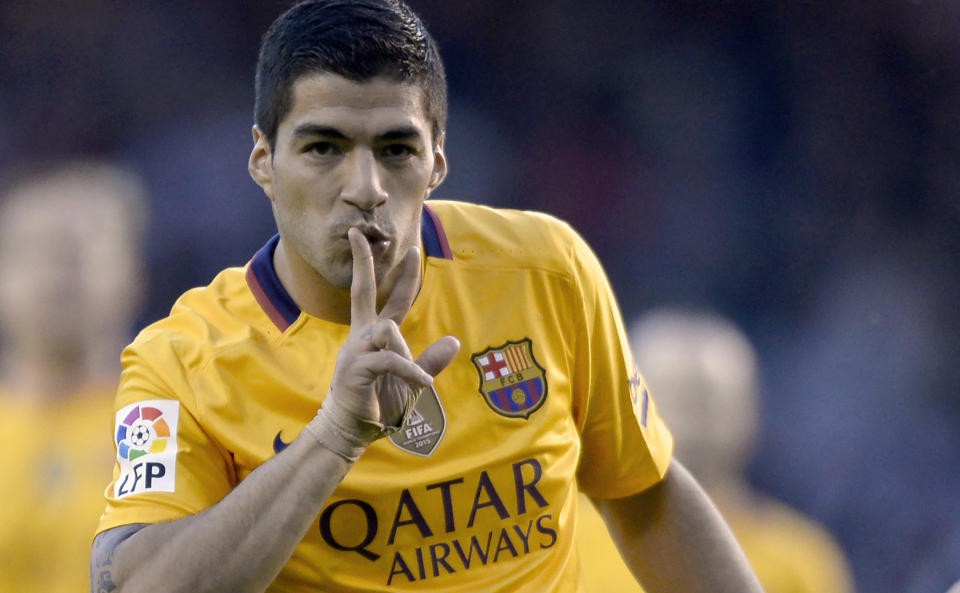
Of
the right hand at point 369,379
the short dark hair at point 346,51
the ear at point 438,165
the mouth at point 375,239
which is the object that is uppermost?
the short dark hair at point 346,51

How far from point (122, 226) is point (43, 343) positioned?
72cm

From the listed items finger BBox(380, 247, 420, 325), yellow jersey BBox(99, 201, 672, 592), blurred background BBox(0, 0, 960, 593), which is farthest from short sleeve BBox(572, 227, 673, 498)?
blurred background BBox(0, 0, 960, 593)

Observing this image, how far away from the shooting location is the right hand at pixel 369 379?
2.02m

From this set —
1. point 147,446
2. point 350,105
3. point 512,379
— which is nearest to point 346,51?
point 350,105

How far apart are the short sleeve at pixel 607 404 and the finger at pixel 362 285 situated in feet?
1.91

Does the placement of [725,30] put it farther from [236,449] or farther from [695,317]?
[236,449]

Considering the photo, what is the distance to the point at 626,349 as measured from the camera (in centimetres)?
273

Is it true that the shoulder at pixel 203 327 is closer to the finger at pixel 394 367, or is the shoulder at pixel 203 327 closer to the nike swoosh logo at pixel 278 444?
the nike swoosh logo at pixel 278 444

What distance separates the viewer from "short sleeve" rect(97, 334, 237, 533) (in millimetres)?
2242

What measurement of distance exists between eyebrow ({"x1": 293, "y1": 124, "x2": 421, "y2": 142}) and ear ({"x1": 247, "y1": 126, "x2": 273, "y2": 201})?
0.15 meters

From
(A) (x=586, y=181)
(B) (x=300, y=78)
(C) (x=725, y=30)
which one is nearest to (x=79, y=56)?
(A) (x=586, y=181)

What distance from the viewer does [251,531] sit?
6.75 ft

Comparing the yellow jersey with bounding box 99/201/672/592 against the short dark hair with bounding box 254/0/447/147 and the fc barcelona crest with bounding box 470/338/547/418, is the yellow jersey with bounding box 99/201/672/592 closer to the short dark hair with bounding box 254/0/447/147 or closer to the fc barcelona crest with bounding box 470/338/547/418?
the fc barcelona crest with bounding box 470/338/547/418

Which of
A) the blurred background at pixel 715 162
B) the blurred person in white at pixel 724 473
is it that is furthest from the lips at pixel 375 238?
the blurred background at pixel 715 162
